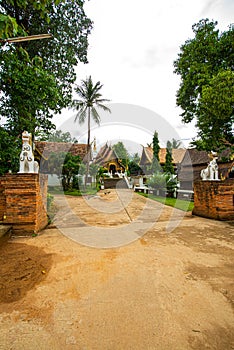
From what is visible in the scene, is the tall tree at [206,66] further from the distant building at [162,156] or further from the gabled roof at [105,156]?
the gabled roof at [105,156]

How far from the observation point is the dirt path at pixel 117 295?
49.5 inches

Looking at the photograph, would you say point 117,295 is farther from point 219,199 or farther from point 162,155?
point 162,155

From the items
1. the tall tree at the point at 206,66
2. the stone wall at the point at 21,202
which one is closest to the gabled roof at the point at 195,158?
the tall tree at the point at 206,66

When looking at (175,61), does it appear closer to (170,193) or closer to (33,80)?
(170,193)

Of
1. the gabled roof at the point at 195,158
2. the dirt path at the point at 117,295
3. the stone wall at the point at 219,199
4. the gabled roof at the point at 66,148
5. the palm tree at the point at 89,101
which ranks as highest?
the palm tree at the point at 89,101

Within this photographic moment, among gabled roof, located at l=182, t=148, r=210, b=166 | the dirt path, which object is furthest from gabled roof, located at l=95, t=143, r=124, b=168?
the dirt path

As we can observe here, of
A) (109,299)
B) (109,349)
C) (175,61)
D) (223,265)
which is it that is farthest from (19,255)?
(175,61)

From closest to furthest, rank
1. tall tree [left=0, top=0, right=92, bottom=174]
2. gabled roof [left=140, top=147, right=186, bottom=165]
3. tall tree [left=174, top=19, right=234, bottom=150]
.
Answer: tall tree [left=0, top=0, right=92, bottom=174] < tall tree [left=174, top=19, right=234, bottom=150] < gabled roof [left=140, top=147, right=186, bottom=165]

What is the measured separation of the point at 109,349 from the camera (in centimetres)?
118

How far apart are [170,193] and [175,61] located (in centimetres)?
896

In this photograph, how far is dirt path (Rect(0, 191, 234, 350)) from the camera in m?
1.26

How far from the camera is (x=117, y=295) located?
1738 mm

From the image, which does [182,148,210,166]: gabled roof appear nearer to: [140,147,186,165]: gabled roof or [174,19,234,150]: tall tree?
[140,147,186,165]: gabled roof

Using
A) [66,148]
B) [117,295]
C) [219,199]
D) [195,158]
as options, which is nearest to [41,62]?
[117,295]
